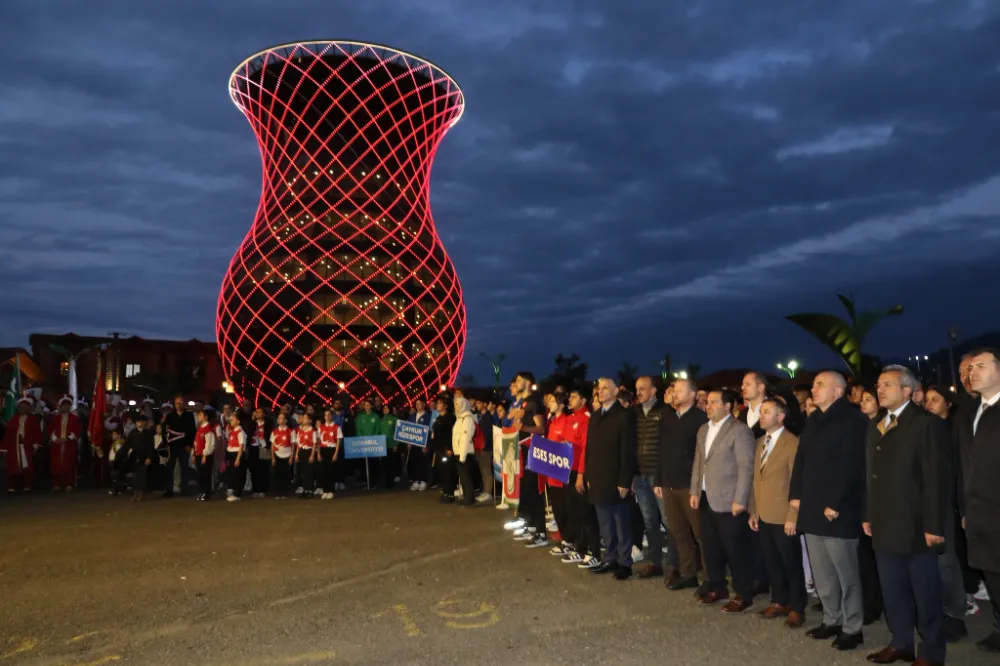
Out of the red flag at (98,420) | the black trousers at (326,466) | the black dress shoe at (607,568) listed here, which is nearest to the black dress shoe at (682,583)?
the black dress shoe at (607,568)

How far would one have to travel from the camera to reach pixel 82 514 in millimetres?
11430

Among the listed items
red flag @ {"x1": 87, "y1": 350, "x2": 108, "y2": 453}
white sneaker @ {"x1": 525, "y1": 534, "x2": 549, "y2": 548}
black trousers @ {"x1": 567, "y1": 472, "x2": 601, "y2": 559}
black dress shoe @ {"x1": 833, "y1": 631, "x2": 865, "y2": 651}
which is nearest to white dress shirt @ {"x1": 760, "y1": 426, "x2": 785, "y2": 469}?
black dress shoe @ {"x1": 833, "y1": 631, "x2": 865, "y2": 651}

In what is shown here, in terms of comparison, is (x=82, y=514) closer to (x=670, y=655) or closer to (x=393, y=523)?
(x=393, y=523)

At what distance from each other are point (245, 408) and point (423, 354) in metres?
32.0

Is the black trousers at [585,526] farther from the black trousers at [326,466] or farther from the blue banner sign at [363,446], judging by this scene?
the blue banner sign at [363,446]

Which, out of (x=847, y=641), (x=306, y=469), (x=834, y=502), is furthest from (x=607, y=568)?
(x=306, y=469)

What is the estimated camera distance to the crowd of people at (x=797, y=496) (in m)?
4.46

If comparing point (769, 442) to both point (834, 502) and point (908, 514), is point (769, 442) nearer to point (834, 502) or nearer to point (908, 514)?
point (834, 502)

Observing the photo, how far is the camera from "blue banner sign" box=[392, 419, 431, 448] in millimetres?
14617

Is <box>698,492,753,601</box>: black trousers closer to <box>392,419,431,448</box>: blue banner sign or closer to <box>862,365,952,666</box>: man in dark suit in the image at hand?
<box>862,365,952,666</box>: man in dark suit

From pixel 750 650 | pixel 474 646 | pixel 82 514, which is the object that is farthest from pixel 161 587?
pixel 82 514

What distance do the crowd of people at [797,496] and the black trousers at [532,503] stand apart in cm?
2

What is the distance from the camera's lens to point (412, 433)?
14711 millimetres

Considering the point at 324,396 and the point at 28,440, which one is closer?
the point at 28,440
